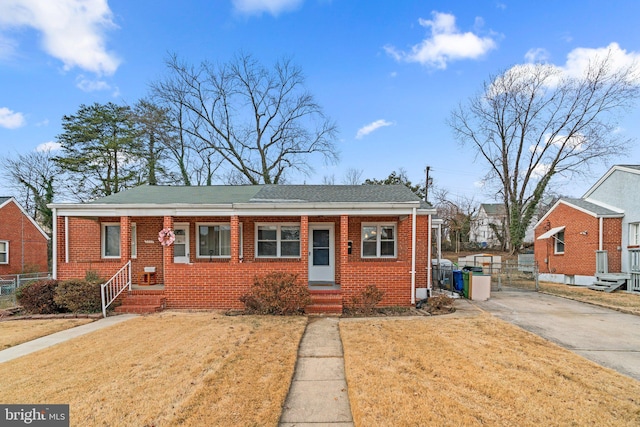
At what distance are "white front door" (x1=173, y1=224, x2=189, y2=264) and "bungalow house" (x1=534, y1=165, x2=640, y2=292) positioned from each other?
16940 mm

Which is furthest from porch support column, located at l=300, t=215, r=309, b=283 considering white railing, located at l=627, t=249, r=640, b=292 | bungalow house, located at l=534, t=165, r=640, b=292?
white railing, located at l=627, t=249, r=640, b=292

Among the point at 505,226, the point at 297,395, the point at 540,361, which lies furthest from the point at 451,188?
the point at 297,395

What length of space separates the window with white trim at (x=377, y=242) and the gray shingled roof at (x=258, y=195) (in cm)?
117

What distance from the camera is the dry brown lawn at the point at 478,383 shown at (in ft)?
11.0

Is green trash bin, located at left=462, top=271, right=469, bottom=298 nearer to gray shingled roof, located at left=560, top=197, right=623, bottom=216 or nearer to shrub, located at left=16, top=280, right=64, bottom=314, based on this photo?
gray shingled roof, located at left=560, top=197, right=623, bottom=216

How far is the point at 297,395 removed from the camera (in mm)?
3893

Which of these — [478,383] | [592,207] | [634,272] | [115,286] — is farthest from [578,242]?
[115,286]

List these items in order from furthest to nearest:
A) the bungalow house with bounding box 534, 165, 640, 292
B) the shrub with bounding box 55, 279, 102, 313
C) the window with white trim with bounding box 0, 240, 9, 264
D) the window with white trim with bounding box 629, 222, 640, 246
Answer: the window with white trim with bounding box 0, 240, 9, 264
the window with white trim with bounding box 629, 222, 640, 246
the bungalow house with bounding box 534, 165, 640, 292
the shrub with bounding box 55, 279, 102, 313

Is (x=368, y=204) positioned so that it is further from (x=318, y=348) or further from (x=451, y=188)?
(x=451, y=188)

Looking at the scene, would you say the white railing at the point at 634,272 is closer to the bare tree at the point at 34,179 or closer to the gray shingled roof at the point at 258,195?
the gray shingled roof at the point at 258,195

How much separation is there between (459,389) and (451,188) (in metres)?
38.2

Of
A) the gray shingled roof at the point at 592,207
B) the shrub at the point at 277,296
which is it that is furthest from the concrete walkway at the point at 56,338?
the gray shingled roof at the point at 592,207

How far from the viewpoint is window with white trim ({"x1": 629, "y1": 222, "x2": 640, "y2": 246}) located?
Answer: 13891mm

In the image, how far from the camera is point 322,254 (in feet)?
37.6
